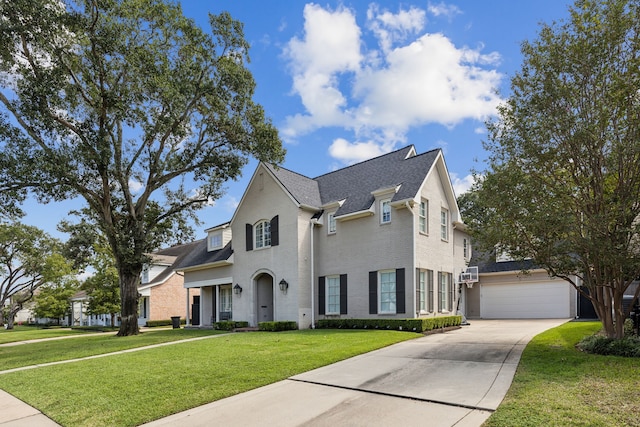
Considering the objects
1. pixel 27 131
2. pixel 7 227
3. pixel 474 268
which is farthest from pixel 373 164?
pixel 7 227

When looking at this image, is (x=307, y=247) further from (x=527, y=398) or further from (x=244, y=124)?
(x=527, y=398)

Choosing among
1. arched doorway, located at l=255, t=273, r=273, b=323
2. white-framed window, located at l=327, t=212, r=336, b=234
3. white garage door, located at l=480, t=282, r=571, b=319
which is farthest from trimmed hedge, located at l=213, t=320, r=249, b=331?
white garage door, located at l=480, t=282, r=571, b=319

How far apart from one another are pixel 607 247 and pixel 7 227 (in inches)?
1965

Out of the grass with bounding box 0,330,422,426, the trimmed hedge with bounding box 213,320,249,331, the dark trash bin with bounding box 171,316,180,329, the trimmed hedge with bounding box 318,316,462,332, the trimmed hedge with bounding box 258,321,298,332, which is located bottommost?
the dark trash bin with bounding box 171,316,180,329

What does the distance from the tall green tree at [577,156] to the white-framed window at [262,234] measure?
12.4 metres

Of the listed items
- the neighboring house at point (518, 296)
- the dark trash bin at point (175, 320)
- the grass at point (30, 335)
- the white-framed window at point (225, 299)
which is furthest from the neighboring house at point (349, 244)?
the grass at point (30, 335)

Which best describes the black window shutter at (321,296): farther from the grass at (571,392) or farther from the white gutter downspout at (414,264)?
the grass at (571,392)

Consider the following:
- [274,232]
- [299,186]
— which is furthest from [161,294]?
[299,186]

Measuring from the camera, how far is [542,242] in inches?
423

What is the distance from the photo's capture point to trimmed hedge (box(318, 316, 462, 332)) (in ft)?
51.4

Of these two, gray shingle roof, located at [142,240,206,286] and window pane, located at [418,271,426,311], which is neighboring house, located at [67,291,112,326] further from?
window pane, located at [418,271,426,311]

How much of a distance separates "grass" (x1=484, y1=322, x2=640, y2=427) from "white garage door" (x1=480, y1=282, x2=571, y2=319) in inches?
503

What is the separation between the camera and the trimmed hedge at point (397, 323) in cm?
1567

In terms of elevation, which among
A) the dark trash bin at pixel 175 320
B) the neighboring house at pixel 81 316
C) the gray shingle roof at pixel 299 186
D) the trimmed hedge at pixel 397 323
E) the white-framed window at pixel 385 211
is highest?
the gray shingle roof at pixel 299 186
